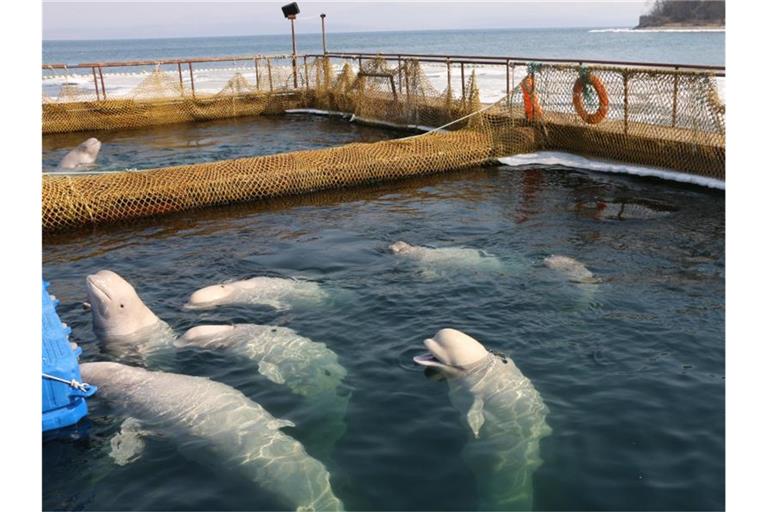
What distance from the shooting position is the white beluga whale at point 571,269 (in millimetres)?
9164

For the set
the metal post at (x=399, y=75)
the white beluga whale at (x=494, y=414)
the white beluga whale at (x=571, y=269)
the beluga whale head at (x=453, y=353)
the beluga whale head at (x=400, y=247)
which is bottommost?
the white beluga whale at (x=494, y=414)

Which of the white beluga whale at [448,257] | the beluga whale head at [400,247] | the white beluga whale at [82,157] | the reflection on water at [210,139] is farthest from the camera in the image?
the reflection on water at [210,139]

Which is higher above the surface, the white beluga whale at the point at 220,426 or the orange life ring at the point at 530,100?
the orange life ring at the point at 530,100

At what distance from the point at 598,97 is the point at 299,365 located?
10210 mm

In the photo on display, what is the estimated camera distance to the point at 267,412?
634 centimetres

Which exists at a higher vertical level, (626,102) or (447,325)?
(626,102)

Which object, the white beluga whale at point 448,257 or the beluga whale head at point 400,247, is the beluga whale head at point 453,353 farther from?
the beluga whale head at point 400,247

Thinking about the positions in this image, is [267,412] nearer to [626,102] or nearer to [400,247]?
[400,247]

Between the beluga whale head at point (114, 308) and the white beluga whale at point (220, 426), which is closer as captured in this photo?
the white beluga whale at point (220, 426)

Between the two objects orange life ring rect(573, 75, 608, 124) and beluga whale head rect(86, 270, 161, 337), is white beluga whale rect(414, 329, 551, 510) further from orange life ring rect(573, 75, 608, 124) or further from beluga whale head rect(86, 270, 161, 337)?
orange life ring rect(573, 75, 608, 124)

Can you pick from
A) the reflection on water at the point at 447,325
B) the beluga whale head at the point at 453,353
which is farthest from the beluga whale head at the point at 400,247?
the beluga whale head at the point at 453,353

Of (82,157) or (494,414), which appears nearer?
(494,414)

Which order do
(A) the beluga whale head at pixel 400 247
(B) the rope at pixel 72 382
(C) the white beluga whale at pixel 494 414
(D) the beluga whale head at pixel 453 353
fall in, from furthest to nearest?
1. (A) the beluga whale head at pixel 400 247
2. (D) the beluga whale head at pixel 453 353
3. (B) the rope at pixel 72 382
4. (C) the white beluga whale at pixel 494 414

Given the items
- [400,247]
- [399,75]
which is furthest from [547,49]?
[400,247]
